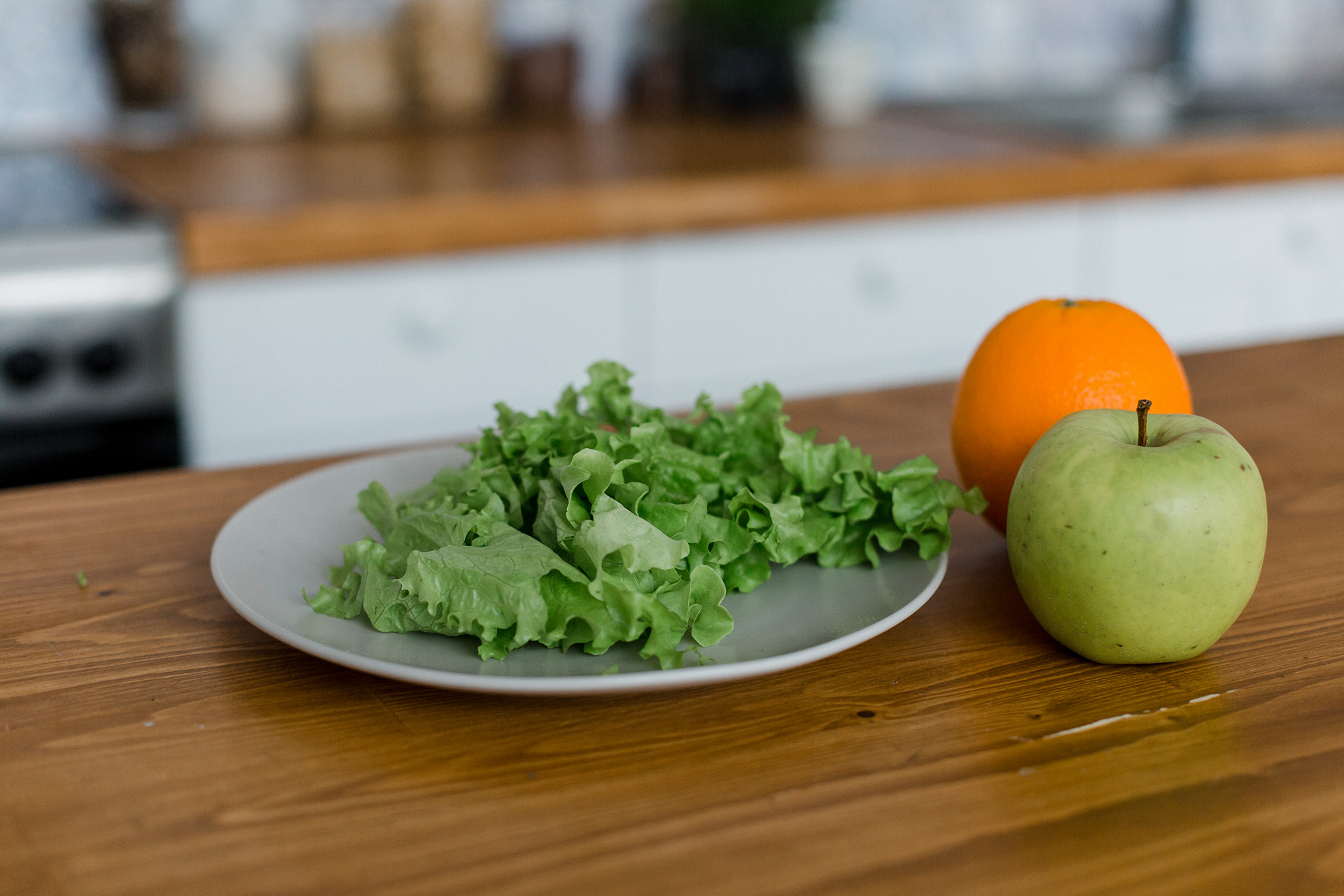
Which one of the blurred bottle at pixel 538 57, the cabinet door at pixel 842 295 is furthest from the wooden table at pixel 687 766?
the blurred bottle at pixel 538 57

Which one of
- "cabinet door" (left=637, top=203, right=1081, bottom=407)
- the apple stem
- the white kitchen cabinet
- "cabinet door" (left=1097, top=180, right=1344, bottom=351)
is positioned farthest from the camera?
"cabinet door" (left=1097, top=180, right=1344, bottom=351)

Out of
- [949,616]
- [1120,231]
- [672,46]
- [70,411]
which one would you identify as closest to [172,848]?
[949,616]

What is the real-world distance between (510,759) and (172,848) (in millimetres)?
122

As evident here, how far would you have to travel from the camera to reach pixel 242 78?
2.00 meters

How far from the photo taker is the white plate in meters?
0.49

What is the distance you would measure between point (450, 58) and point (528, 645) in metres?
1.78

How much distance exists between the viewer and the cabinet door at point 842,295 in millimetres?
1668

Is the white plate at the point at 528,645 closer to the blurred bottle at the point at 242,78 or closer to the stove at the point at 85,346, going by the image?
the stove at the point at 85,346

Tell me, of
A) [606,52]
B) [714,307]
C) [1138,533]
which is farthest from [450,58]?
[1138,533]

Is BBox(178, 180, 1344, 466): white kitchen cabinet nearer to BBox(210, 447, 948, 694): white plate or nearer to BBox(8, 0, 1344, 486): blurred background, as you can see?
BBox(8, 0, 1344, 486): blurred background

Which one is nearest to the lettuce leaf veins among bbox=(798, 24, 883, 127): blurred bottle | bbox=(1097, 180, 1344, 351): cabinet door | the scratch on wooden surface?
the scratch on wooden surface

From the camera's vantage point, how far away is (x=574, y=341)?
5.30 feet

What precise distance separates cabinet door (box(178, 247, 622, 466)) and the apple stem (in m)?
1.08

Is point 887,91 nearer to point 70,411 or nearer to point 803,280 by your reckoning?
point 803,280
